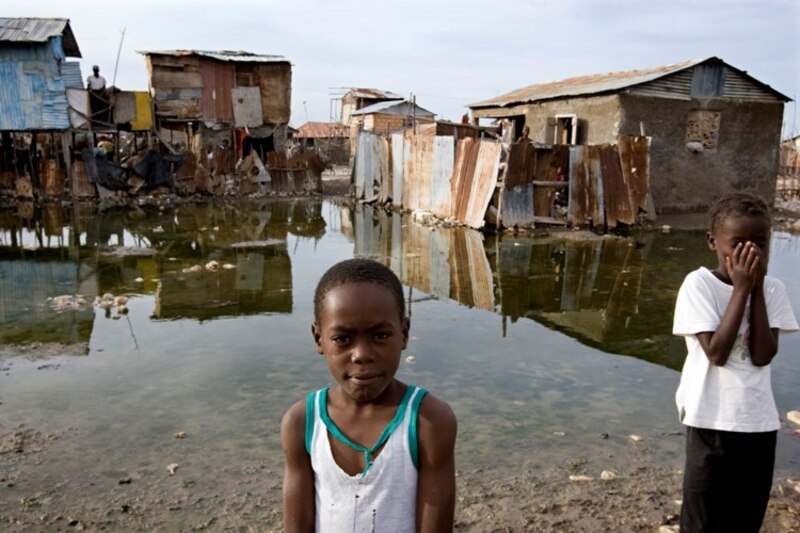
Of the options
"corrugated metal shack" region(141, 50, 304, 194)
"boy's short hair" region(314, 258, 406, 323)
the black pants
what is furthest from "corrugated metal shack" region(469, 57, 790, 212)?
"boy's short hair" region(314, 258, 406, 323)

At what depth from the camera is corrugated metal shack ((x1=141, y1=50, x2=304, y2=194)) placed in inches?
863

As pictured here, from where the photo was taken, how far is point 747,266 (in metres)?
2.08

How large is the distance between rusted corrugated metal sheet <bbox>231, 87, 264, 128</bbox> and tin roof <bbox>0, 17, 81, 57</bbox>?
5.57 m

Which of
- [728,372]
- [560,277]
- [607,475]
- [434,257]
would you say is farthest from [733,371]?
[434,257]

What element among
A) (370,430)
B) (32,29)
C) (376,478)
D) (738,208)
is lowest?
(376,478)

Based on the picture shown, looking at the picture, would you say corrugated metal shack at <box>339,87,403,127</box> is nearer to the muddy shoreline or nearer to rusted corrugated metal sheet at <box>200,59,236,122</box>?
rusted corrugated metal sheet at <box>200,59,236,122</box>

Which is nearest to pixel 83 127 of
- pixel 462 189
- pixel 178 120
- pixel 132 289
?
pixel 178 120

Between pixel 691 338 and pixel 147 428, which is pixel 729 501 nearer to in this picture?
pixel 691 338

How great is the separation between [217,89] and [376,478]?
76.5 feet

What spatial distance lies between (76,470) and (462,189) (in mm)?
10842

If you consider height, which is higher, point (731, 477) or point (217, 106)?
point (217, 106)

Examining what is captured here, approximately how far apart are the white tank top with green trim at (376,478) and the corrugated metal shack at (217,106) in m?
21.2

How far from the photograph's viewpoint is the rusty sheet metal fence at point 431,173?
41.9 feet

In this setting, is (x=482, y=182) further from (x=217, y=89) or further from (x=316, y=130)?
(x=316, y=130)
